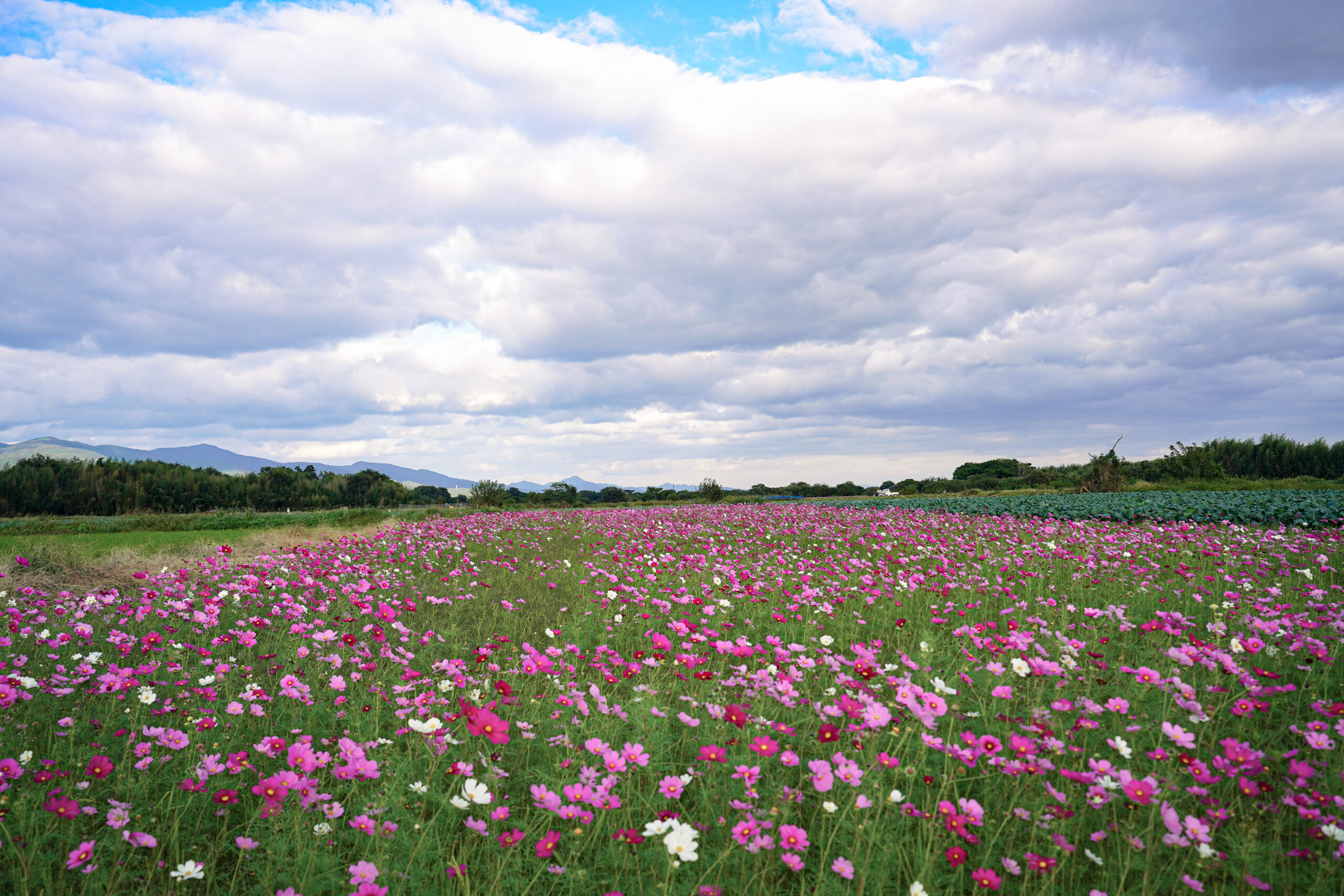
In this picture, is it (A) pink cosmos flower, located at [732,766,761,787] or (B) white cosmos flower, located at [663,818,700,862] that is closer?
(B) white cosmos flower, located at [663,818,700,862]

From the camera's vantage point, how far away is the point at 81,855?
247 cm

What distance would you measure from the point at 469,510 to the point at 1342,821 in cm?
3147

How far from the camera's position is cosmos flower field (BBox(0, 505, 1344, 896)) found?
264 cm

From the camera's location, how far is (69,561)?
1052 cm

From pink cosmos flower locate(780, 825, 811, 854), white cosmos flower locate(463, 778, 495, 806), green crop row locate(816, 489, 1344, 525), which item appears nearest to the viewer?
pink cosmos flower locate(780, 825, 811, 854)

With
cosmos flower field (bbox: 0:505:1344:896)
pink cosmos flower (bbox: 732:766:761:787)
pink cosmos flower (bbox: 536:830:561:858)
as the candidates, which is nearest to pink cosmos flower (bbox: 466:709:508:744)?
cosmos flower field (bbox: 0:505:1344:896)

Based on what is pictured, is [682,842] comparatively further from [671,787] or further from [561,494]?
[561,494]

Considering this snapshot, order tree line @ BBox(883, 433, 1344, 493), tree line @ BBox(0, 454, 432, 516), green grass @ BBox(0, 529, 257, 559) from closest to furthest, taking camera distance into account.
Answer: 1. green grass @ BBox(0, 529, 257, 559)
2. tree line @ BBox(883, 433, 1344, 493)
3. tree line @ BBox(0, 454, 432, 516)

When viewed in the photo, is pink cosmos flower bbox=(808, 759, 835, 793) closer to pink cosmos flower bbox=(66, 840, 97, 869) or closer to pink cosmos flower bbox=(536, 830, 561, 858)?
pink cosmos flower bbox=(536, 830, 561, 858)

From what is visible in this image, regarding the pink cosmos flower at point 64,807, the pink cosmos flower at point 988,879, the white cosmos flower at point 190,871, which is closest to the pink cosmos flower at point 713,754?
the pink cosmos flower at point 988,879

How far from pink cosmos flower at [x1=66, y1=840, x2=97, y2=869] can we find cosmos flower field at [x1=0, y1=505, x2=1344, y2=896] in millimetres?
16

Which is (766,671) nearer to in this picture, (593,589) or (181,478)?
(593,589)

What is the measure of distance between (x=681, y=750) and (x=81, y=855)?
280cm

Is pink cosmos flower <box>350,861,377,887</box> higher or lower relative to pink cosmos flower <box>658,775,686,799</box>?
lower
